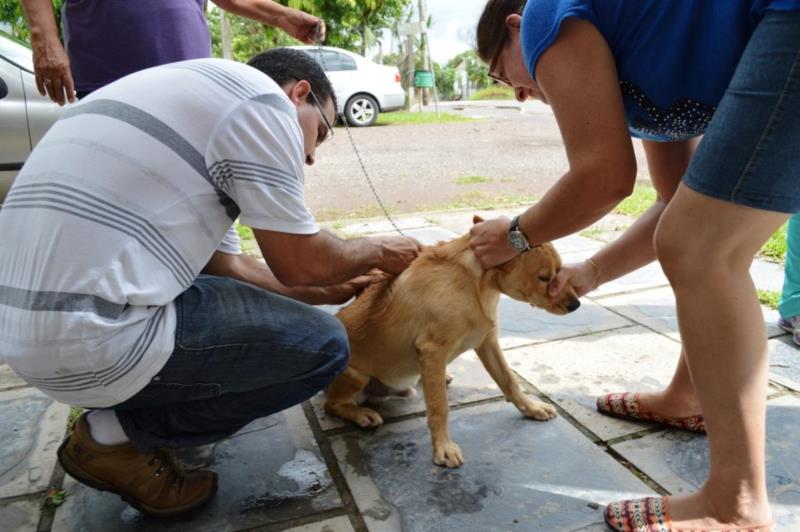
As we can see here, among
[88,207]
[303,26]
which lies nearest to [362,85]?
[303,26]

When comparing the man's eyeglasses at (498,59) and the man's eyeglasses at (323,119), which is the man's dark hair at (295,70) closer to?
the man's eyeglasses at (323,119)

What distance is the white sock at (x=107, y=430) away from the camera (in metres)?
2.02

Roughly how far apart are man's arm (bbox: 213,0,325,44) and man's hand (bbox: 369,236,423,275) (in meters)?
1.40

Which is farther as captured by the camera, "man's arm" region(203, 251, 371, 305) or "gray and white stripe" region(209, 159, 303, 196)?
"man's arm" region(203, 251, 371, 305)

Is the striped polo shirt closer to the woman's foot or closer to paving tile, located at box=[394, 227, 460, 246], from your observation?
the woman's foot

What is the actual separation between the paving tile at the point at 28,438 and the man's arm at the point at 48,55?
1303mm

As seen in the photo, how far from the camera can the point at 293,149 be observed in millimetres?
1824

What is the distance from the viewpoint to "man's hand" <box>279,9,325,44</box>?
334 cm

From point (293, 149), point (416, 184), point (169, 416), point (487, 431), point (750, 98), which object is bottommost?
point (416, 184)

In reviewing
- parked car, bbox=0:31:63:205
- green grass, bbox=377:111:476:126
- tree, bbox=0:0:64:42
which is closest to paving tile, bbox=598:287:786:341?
parked car, bbox=0:31:63:205

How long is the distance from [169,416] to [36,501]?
1.98 ft

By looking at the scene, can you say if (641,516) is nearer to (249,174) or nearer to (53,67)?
(249,174)

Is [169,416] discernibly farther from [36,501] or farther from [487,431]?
[487,431]

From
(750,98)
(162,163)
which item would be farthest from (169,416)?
(750,98)
